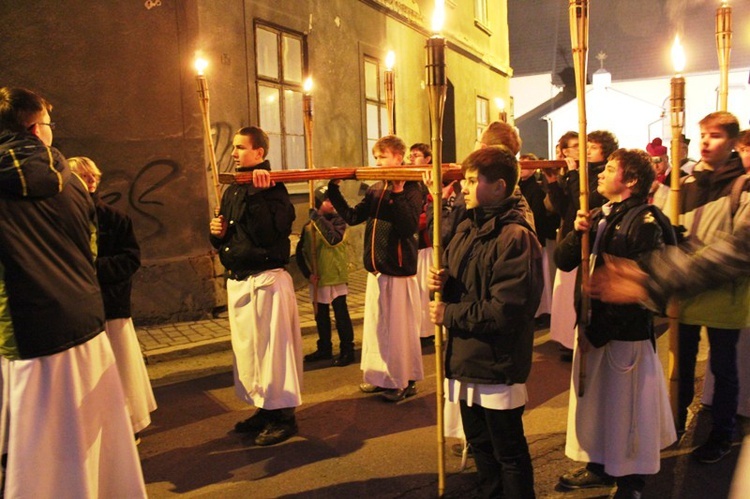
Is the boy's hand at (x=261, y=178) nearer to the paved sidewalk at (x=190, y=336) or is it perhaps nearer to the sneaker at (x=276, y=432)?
the sneaker at (x=276, y=432)

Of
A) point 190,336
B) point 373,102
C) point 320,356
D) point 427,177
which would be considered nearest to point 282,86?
point 373,102

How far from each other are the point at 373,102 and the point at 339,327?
772 cm

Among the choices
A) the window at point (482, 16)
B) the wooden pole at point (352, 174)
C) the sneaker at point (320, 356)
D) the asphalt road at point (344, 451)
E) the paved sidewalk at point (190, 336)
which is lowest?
the asphalt road at point (344, 451)

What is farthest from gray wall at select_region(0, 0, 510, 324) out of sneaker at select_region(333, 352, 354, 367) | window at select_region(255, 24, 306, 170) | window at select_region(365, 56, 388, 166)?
window at select_region(365, 56, 388, 166)

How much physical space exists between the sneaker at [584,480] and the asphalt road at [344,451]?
0.05 metres

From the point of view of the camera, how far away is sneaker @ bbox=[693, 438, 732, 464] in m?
4.20

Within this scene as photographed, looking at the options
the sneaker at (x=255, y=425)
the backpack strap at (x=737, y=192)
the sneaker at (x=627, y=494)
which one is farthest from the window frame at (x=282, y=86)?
the sneaker at (x=627, y=494)

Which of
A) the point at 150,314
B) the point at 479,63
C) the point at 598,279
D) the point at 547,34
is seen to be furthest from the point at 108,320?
the point at 547,34

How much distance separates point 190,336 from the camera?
304 inches

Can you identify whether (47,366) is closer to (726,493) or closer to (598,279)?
(598,279)

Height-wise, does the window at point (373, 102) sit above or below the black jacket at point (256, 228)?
above

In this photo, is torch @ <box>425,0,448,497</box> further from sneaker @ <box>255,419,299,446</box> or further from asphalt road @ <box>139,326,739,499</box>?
sneaker @ <box>255,419,299,446</box>

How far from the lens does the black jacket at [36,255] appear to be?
3025 millimetres

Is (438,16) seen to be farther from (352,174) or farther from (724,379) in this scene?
(724,379)
